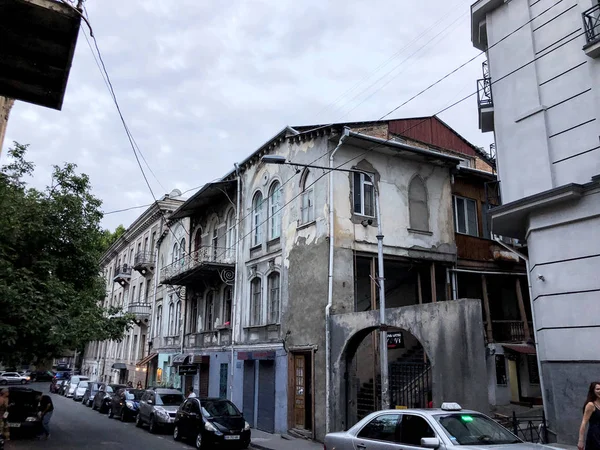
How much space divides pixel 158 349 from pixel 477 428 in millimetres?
29344

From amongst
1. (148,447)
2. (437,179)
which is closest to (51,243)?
(148,447)

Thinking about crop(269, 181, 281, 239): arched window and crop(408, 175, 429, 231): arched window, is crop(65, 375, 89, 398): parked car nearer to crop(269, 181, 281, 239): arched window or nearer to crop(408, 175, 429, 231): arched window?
crop(269, 181, 281, 239): arched window

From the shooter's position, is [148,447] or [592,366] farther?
[148,447]

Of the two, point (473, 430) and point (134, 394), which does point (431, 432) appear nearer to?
point (473, 430)

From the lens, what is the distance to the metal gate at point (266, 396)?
65.0 feet

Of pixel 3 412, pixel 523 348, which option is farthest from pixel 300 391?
pixel 3 412

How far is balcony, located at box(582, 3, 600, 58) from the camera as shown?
10.9m

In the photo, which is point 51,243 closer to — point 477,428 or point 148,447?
point 148,447

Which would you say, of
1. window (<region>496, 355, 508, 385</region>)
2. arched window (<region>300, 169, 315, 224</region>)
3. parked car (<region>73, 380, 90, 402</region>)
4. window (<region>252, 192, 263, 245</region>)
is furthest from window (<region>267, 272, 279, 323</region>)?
parked car (<region>73, 380, 90, 402</region>)

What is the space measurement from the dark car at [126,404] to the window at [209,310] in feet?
14.6

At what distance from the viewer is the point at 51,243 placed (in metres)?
19.0

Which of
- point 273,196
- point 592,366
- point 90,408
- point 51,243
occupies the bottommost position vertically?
point 90,408

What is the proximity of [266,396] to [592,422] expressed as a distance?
574 inches

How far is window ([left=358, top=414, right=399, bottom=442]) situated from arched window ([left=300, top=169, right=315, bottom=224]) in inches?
441
